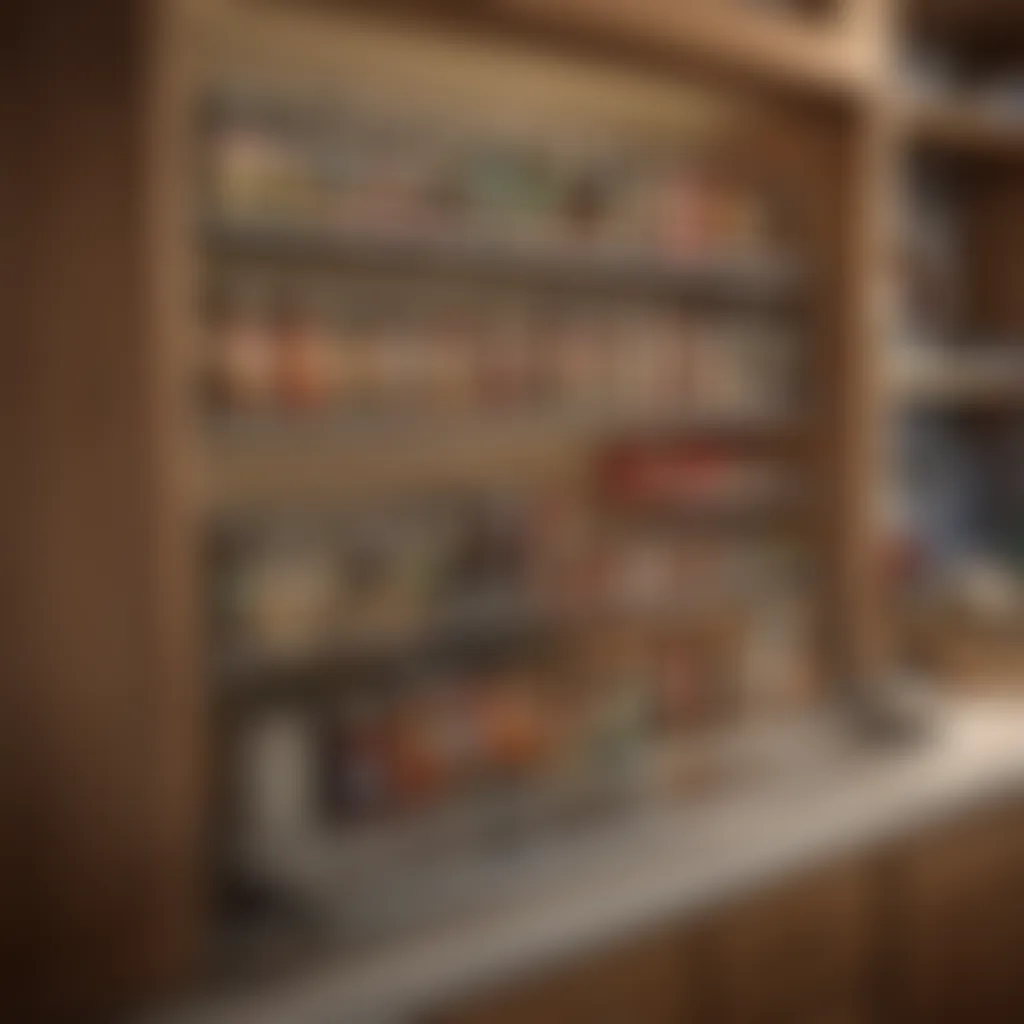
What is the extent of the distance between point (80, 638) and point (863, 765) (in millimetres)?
1540

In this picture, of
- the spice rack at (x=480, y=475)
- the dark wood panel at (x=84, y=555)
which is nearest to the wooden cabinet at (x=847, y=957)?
the spice rack at (x=480, y=475)

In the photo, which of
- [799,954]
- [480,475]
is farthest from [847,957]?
[480,475]

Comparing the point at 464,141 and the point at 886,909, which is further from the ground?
the point at 464,141

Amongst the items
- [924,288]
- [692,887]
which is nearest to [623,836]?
[692,887]

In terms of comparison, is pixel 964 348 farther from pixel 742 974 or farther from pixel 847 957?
pixel 742 974

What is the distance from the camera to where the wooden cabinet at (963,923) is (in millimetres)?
2732

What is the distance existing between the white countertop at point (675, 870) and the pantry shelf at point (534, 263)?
890 millimetres

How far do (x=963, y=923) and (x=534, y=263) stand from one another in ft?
4.42

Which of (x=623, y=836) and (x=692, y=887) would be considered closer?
(x=692, y=887)

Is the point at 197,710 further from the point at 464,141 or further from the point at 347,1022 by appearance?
the point at 464,141

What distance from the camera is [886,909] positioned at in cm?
268

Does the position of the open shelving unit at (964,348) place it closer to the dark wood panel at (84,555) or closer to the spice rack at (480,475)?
the spice rack at (480,475)

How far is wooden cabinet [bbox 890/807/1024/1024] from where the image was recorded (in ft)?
8.96

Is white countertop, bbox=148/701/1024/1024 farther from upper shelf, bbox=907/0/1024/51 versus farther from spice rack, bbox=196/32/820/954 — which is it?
upper shelf, bbox=907/0/1024/51
